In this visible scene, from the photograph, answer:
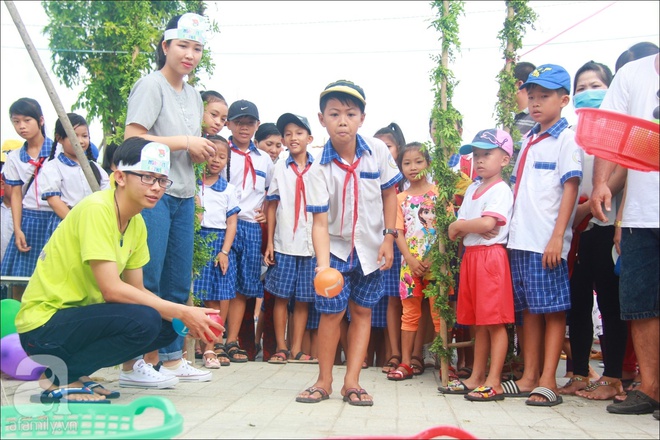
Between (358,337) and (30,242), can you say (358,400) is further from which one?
(30,242)

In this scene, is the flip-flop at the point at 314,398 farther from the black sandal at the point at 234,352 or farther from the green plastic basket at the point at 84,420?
the black sandal at the point at 234,352

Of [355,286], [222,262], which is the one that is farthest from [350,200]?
[222,262]

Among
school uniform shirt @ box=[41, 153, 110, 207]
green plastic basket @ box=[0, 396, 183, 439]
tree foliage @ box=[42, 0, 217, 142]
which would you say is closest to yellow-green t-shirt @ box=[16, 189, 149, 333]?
green plastic basket @ box=[0, 396, 183, 439]

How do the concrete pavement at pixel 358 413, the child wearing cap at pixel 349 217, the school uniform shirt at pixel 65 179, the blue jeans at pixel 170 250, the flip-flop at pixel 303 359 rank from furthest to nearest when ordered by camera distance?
1. the flip-flop at pixel 303 359
2. the school uniform shirt at pixel 65 179
3. the blue jeans at pixel 170 250
4. the child wearing cap at pixel 349 217
5. the concrete pavement at pixel 358 413

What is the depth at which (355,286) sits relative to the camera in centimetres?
481

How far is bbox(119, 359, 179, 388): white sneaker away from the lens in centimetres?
472

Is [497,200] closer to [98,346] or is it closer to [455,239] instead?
[455,239]

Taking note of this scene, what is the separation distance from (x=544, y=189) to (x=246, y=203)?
313 cm

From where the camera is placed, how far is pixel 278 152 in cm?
793

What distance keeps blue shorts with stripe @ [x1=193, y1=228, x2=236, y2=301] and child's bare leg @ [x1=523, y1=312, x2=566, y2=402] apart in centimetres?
304

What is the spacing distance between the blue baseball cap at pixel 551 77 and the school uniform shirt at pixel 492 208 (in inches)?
29.8

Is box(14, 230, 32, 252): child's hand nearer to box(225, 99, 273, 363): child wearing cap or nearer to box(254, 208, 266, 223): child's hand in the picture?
box(225, 99, 273, 363): child wearing cap

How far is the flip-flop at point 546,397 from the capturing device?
4.51 meters

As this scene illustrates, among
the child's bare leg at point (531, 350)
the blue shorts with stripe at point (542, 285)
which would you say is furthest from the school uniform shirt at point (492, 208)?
the child's bare leg at point (531, 350)
